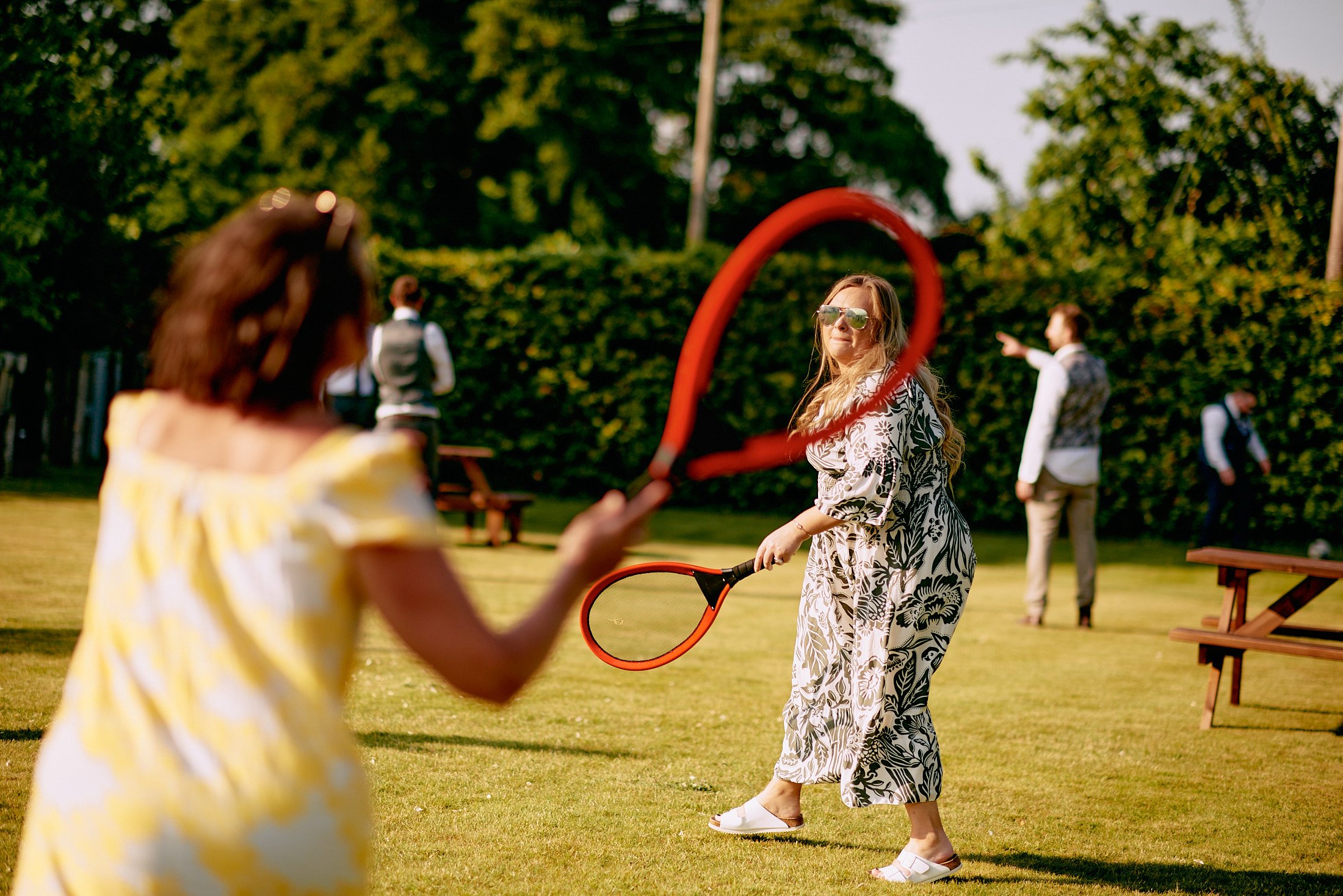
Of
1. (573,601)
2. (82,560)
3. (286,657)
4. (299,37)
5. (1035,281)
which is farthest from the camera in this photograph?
(299,37)

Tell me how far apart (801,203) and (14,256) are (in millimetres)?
14679

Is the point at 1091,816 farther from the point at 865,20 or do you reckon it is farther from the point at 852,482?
the point at 865,20

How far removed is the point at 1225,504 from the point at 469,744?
1062 cm

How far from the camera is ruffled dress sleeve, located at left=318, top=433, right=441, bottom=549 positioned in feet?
5.15

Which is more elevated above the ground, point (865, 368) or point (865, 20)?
point (865, 20)

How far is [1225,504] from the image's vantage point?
13.1 metres

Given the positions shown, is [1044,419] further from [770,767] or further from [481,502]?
[481,502]

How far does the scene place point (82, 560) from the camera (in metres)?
9.27

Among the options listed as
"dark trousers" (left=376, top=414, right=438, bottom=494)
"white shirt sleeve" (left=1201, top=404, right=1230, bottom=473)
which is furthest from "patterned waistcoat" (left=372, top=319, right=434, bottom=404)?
"white shirt sleeve" (left=1201, top=404, right=1230, bottom=473)

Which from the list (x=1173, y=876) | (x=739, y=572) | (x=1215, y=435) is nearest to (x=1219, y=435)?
(x=1215, y=435)

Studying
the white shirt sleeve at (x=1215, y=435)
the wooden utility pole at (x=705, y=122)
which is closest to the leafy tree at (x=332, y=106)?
the wooden utility pole at (x=705, y=122)

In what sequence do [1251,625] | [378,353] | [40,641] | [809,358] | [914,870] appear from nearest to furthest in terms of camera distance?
[914,870] → [40,641] → [1251,625] → [378,353] → [809,358]

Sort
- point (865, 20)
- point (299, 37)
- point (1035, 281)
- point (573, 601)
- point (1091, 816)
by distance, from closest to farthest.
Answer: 1. point (573, 601)
2. point (1091, 816)
3. point (1035, 281)
4. point (299, 37)
5. point (865, 20)

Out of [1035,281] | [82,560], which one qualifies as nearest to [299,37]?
[1035,281]
